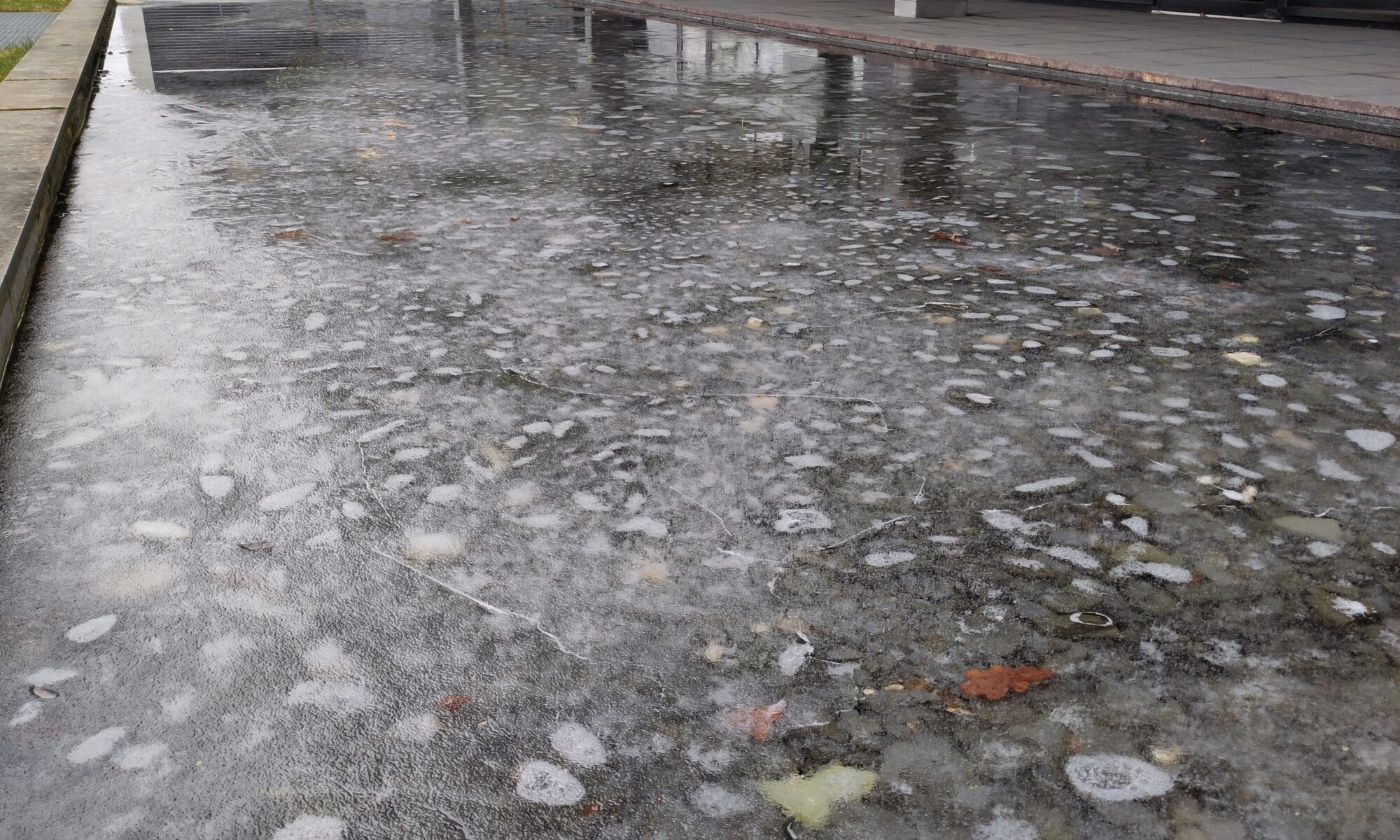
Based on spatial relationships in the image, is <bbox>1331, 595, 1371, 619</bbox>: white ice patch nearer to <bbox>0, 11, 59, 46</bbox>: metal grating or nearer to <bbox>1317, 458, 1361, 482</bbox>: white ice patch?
<bbox>1317, 458, 1361, 482</bbox>: white ice patch

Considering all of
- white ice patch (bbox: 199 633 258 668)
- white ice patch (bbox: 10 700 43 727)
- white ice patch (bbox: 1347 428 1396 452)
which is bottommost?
white ice patch (bbox: 10 700 43 727)

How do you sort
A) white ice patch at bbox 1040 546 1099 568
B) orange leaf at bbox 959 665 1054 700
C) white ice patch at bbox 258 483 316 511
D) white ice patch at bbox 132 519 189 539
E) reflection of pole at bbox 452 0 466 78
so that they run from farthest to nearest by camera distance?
reflection of pole at bbox 452 0 466 78 → white ice patch at bbox 258 483 316 511 → white ice patch at bbox 132 519 189 539 → white ice patch at bbox 1040 546 1099 568 → orange leaf at bbox 959 665 1054 700

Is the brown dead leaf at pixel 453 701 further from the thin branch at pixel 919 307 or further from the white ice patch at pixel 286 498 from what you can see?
the thin branch at pixel 919 307

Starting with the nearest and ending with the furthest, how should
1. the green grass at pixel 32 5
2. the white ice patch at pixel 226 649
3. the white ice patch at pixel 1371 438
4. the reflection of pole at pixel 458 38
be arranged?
the white ice patch at pixel 226 649, the white ice patch at pixel 1371 438, the reflection of pole at pixel 458 38, the green grass at pixel 32 5

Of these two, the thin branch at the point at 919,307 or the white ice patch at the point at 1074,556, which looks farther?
the thin branch at the point at 919,307

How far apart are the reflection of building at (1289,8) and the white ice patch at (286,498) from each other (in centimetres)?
1589

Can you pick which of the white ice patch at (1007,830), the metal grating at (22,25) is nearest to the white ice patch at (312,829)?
the white ice patch at (1007,830)

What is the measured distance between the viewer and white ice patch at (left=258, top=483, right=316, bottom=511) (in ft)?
10.1

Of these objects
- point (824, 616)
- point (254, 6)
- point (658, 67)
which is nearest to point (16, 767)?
point (824, 616)

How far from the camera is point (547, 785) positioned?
2.06m

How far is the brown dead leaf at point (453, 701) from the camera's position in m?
2.26

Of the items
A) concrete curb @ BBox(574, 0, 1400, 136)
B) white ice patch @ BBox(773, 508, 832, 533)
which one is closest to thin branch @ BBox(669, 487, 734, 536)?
white ice patch @ BBox(773, 508, 832, 533)

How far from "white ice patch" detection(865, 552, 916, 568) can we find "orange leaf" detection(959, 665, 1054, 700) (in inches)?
17.9

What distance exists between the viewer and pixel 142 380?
3.90m
